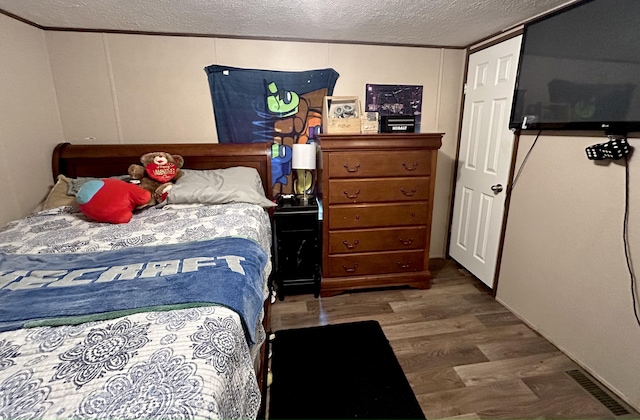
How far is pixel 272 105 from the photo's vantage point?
257 cm

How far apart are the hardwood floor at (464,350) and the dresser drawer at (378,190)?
2.64 feet

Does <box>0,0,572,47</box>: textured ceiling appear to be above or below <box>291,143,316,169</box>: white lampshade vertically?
above

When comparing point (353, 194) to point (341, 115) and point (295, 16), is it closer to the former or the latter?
point (341, 115)

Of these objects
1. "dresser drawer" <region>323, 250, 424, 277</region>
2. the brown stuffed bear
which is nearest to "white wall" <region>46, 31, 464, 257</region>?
the brown stuffed bear

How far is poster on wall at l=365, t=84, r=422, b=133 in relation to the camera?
2678mm

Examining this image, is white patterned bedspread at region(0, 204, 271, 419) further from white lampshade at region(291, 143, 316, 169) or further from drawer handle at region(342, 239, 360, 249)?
white lampshade at region(291, 143, 316, 169)

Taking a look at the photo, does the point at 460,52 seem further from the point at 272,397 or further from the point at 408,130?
the point at 272,397

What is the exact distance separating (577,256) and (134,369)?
2198 mm

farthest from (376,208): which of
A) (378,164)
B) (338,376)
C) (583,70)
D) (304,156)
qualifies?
(583,70)

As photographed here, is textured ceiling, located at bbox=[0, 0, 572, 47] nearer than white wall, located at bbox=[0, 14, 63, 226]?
Yes

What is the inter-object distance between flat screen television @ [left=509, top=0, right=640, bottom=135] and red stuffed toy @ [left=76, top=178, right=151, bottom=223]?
8.60ft

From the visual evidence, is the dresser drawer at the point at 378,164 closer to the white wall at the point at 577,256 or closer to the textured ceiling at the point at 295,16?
the white wall at the point at 577,256

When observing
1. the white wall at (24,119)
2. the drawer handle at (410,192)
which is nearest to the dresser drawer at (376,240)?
the drawer handle at (410,192)

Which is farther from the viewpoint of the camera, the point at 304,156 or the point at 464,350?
the point at 304,156
